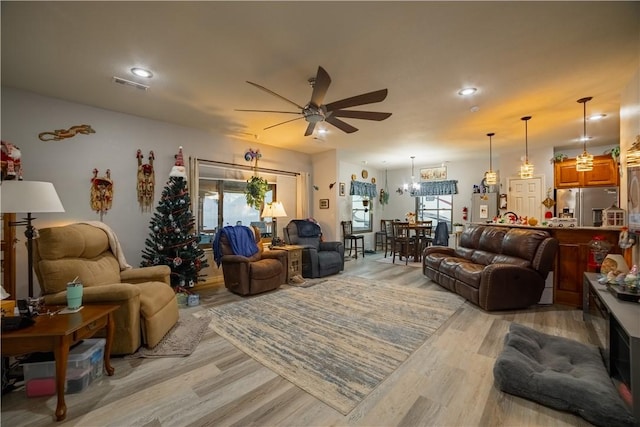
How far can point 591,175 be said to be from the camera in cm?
551

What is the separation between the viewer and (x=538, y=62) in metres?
2.59

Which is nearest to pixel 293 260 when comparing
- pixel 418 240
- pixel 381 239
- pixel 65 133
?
pixel 418 240

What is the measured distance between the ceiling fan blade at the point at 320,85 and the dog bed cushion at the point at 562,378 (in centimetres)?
250

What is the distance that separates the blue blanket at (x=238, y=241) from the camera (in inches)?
169

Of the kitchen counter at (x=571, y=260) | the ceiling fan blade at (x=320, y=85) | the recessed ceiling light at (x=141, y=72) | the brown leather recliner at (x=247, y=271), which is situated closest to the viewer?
the ceiling fan blade at (x=320, y=85)

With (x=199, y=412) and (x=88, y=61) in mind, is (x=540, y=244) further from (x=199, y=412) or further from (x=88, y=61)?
(x=88, y=61)

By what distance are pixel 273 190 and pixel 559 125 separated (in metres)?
5.14

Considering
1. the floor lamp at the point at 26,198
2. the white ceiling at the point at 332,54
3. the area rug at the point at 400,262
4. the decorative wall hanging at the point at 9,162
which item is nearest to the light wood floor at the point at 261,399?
the floor lamp at the point at 26,198

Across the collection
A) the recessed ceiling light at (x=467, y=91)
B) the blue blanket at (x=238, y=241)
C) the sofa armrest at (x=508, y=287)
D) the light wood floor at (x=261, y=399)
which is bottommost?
the light wood floor at (x=261, y=399)

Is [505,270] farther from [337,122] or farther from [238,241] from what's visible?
[238,241]

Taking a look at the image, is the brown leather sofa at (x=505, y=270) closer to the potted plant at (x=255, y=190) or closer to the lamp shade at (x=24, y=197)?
the potted plant at (x=255, y=190)

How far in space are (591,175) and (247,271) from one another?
22.5 ft

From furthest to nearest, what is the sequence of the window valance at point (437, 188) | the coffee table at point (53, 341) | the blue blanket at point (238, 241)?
the window valance at point (437, 188) → the blue blanket at point (238, 241) → the coffee table at point (53, 341)

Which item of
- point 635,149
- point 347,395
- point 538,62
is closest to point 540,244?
point 635,149
